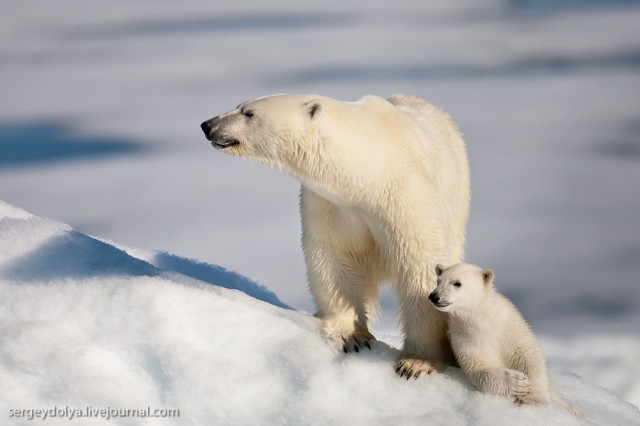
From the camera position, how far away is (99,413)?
4379 mm

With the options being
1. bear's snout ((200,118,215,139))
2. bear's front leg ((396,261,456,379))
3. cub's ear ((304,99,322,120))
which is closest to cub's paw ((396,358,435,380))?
bear's front leg ((396,261,456,379))

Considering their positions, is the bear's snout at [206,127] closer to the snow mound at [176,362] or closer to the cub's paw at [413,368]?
the snow mound at [176,362]

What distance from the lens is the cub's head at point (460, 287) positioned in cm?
450

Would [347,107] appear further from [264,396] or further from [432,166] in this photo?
[264,396]

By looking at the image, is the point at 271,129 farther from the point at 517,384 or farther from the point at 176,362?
the point at 517,384

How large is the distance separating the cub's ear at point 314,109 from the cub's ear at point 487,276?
1.11 m

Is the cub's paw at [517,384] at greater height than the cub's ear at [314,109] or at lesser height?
lesser

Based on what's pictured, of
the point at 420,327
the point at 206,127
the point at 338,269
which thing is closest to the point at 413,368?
the point at 420,327

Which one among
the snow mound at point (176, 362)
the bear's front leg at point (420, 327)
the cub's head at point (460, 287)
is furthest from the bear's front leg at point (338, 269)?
the cub's head at point (460, 287)

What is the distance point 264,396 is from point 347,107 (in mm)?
1490

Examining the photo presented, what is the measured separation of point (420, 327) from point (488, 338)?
404mm

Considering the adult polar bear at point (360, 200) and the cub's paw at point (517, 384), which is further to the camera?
the adult polar bear at point (360, 200)

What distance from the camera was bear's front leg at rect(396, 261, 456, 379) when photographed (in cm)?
485

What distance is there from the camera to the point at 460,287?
453 centimetres
